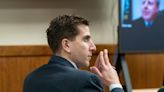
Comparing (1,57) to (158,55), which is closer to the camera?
(1,57)

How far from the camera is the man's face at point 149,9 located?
2.87 m

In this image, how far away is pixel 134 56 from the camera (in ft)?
10.7

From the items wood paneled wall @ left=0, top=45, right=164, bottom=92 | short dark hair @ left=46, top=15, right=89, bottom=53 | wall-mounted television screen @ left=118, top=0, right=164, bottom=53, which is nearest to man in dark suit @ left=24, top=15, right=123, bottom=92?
short dark hair @ left=46, top=15, right=89, bottom=53

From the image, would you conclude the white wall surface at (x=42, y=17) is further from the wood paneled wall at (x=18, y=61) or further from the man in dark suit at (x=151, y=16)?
the man in dark suit at (x=151, y=16)

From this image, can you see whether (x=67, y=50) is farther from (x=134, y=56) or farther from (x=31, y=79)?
(x=134, y=56)

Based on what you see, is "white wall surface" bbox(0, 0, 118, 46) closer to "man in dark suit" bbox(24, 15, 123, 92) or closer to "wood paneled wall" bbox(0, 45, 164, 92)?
"wood paneled wall" bbox(0, 45, 164, 92)

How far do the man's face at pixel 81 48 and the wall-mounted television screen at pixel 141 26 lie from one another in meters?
1.08

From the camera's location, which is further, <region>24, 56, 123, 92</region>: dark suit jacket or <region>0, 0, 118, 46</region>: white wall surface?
<region>0, 0, 118, 46</region>: white wall surface

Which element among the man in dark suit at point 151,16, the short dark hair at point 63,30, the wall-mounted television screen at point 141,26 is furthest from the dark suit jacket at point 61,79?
the man in dark suit at point 151,16

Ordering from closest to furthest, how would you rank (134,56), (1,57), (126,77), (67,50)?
(67,50), (126,77), (1,57), (134,56)

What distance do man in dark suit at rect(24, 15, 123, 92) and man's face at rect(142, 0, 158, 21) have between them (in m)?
1.19

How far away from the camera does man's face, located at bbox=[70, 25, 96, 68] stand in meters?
1.71

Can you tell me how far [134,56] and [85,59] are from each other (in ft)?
5.16

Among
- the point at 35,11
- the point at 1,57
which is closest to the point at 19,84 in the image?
the point at 1,57
